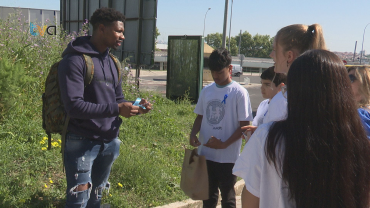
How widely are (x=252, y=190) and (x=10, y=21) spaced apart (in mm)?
7867

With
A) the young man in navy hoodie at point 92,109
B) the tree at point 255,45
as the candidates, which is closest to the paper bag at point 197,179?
the young man in navy hoodie at point 92,109

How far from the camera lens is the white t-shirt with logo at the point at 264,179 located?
148 centimetres

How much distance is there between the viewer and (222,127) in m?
3.39

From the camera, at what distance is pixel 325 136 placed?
141 centimetres

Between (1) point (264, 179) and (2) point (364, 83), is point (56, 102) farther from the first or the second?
(2) point (364, 83)

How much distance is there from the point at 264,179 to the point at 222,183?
1.87m

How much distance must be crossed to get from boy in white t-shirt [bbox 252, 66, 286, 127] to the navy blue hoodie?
46.7 inches

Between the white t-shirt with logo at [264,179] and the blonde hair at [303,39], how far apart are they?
2.37ft

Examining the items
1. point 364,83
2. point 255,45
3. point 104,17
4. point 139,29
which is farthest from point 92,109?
point 255,45

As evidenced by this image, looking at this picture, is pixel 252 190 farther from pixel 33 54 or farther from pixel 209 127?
pixel 33 54

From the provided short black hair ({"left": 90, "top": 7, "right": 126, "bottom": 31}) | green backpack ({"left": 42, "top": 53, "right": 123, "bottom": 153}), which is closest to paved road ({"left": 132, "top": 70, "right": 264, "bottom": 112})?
short black hair ({"left": 90, "top": 7, "right": 126, "bottom": 31})

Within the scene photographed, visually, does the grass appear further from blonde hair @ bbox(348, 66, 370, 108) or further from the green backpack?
blonde hair @ bbox(348, 66, 370, 108)

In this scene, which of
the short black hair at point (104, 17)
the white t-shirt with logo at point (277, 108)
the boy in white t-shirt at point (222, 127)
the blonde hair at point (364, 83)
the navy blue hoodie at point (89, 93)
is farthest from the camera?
the boy in white t-shirt at point (222, 127)

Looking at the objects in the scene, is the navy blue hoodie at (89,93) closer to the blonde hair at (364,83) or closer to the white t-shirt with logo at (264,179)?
the white t-shirt with logo at (264,179)
